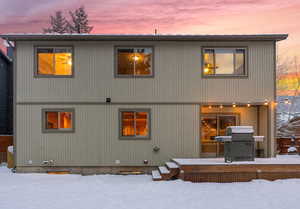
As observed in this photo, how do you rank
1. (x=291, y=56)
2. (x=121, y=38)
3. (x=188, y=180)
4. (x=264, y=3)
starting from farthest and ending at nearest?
(x=291, y=56) → (x=264, y=3) → (x=121, y=38) → (x=188, y=180)

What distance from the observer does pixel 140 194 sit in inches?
322

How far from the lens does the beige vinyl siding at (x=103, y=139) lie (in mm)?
11875

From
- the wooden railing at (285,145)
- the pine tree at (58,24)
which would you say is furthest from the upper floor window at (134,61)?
the pine tree at (58,24)

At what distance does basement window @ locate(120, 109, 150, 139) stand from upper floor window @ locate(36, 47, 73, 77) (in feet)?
9.55

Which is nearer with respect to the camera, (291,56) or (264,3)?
(264,3)

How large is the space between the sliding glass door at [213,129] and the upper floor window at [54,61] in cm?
646

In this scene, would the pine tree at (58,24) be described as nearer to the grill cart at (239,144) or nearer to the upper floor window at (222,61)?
the upper floor window at (222,61)

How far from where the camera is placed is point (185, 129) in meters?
12.0

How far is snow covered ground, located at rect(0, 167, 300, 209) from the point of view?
7.09 meters

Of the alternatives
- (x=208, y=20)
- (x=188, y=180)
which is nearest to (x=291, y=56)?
(x=208, y=20)

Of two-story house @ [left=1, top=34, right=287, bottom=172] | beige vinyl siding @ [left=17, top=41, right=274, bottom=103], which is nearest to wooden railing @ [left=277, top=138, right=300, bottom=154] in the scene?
two-story house @ [left=1, top=34, right=287, bottom=172]

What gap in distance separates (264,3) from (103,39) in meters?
13.5

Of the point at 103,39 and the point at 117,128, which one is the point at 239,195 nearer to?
the point at 117,128

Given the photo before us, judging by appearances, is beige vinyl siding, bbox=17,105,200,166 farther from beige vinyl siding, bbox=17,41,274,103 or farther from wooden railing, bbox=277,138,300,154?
wooden railing, bbox=277,138,300,154
